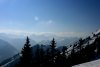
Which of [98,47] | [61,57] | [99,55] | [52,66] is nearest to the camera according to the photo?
[52,66]

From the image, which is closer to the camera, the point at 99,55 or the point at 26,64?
A: the point at 26,64

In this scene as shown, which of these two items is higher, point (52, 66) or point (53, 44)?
point (53, 44)

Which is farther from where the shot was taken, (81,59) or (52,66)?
(81,59)

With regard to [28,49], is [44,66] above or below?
below

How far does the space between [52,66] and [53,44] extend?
23.8m

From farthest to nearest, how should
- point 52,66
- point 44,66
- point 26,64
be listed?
1. point 44,66
2. point 52,66
3. point 26,64

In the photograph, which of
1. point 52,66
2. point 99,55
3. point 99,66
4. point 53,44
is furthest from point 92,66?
point 99,55

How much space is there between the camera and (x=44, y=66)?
155 ft

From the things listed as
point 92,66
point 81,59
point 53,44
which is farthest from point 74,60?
point 92,66

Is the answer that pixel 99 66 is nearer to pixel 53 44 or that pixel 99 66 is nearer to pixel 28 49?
pixel 28 49

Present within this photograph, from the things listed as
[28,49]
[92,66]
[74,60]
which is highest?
[92,66]

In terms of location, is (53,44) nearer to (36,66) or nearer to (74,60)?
(74,60)

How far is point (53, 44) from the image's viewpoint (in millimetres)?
67625

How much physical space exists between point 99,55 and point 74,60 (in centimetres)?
1588
